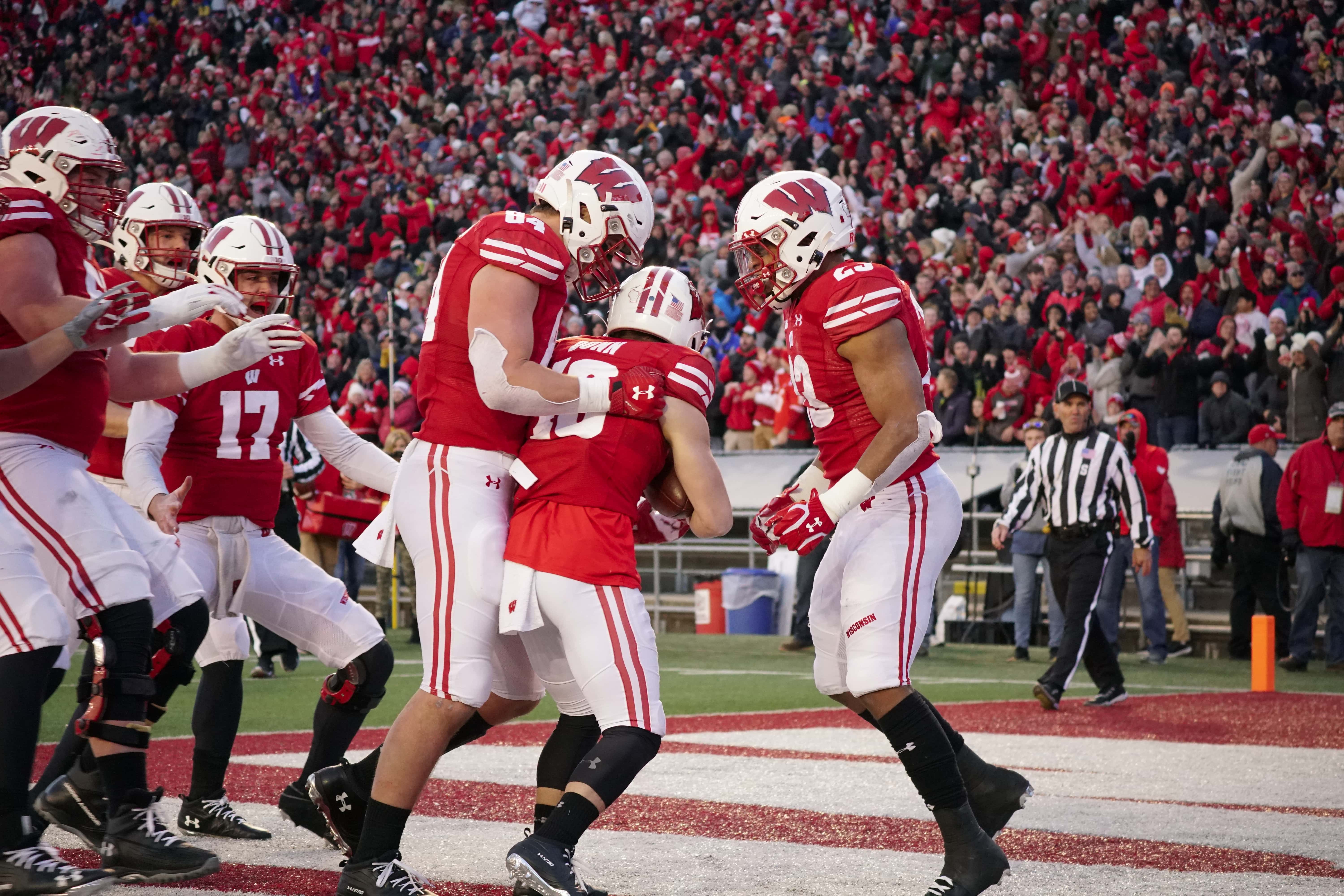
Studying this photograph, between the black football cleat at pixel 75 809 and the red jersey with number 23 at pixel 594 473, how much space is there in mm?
1626

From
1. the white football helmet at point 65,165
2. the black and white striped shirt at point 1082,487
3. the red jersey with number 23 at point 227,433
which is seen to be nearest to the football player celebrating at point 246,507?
the red jersey with number 23 at point 227,433

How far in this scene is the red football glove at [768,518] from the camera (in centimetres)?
420

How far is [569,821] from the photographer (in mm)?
3707

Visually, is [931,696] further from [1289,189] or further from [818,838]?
[1289,189]

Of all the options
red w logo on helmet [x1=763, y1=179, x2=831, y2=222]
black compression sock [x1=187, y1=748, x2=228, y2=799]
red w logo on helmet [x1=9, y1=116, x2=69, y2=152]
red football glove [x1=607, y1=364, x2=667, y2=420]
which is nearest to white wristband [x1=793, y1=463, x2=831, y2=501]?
red football glove [x1=607, y1=364, x2=667, y2=420]

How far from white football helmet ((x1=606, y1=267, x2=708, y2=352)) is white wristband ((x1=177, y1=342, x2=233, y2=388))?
107cm

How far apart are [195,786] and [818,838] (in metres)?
1.97

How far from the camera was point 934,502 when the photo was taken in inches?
169

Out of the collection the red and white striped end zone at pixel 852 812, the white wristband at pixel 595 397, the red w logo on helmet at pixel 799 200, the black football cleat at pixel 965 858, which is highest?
the red w logo on helmet at pixel 799 200

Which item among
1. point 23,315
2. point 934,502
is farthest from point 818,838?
point 23,315

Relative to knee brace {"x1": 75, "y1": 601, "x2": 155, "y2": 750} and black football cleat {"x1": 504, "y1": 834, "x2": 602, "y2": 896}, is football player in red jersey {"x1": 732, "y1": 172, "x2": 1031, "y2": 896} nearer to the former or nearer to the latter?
black football cleat {"x1": 504, "y1": 834, "x2": 602, "y2": 896}

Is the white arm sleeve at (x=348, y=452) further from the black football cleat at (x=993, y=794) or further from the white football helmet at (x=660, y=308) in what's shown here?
the black football cleat at (x=993, y=794)

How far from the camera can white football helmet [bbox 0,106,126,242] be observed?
14.0 feet

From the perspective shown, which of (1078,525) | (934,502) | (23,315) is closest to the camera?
(23,315)
